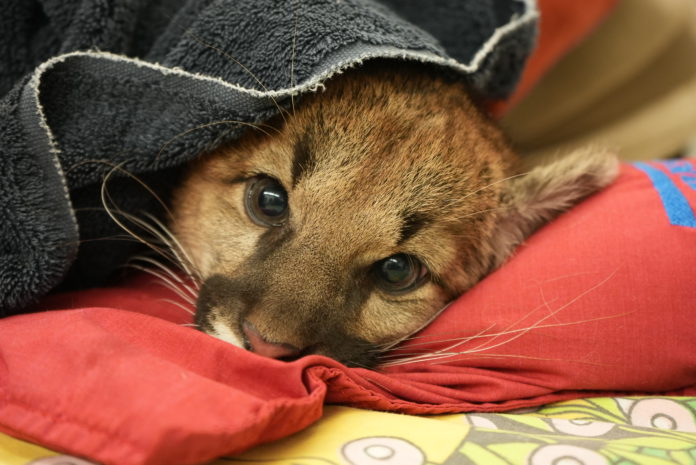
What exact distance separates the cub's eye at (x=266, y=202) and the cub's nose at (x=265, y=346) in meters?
0.44

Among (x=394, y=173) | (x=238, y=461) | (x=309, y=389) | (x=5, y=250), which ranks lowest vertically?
(x=238, y=461)

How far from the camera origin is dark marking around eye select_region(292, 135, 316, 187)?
6.69ft

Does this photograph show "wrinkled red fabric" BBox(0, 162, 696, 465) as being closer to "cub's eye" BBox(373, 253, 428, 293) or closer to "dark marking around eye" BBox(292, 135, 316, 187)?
"cub's eye" BBox(373, 253, 428, 293)

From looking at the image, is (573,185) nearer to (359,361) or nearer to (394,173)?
(394,173)

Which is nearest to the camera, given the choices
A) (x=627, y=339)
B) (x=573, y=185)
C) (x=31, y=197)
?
(x=31, y=197)

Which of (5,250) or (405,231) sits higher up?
(405,231)

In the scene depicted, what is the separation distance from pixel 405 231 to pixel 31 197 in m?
1.09

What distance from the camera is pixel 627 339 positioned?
1980mm

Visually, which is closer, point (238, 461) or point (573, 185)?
point (238, 461)

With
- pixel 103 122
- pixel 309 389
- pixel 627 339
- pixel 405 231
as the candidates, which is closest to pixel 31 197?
pixel 103 122

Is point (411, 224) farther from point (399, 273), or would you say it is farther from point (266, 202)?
point (266, 202)

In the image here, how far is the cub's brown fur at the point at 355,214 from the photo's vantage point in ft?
6.34

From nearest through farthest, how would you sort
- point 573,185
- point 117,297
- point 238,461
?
point 238,461 < point 117,297 < point 573,185

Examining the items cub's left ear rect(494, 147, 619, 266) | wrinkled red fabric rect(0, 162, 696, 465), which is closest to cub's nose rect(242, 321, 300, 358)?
wrinkled red fabric rect(0, 162, 696, 465)
